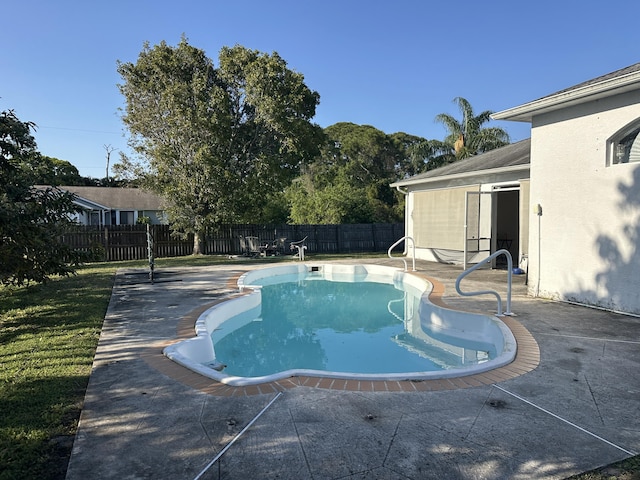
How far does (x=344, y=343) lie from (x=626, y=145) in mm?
5771

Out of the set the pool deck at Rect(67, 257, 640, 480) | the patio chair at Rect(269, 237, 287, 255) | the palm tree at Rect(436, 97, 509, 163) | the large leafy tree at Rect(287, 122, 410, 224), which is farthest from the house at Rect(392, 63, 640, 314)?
the palm tree at Rect(436, 97, 509, 163)

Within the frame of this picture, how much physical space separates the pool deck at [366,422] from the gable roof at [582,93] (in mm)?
3910

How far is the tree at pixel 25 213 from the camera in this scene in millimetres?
5270

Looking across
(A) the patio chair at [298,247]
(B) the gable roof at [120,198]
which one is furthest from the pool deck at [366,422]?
(B) the gable roof at [120,198]

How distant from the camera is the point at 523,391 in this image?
150 inches

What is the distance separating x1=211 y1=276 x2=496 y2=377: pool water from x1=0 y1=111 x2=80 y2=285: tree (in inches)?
110

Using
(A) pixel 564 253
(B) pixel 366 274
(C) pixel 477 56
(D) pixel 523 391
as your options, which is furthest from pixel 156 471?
(C) pixel 477 56

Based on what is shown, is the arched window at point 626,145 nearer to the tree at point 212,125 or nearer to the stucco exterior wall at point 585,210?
the stucco exterior wall at point 585,210

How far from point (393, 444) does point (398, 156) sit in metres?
37.1

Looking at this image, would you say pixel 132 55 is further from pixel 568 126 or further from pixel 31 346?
pixel 568 126

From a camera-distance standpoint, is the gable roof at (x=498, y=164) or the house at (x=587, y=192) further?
the gable roof at (x=498, y=164)

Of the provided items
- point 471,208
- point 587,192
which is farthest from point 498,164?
point 587,192

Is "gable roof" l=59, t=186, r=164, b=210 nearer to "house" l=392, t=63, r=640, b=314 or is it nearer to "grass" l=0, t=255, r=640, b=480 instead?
"grass" l=0, t=255, r=640, b=480

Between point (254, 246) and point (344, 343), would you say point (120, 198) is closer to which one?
point (254, 246)
